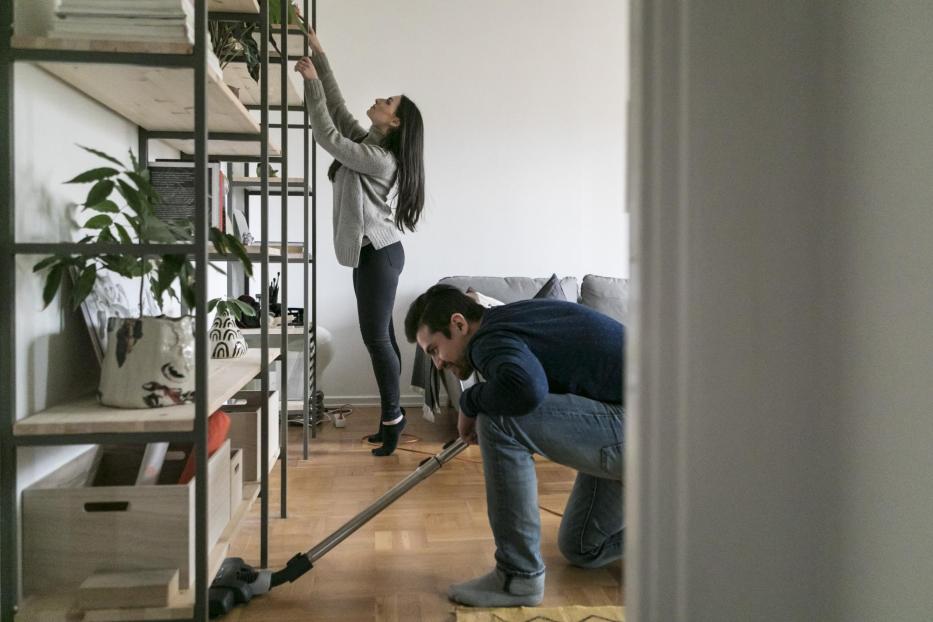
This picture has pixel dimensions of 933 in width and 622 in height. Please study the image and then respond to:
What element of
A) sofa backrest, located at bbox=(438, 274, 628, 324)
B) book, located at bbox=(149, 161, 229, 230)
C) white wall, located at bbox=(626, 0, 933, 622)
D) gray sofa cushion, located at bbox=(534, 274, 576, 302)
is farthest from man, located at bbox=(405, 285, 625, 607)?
sofa backrest, located at bbox=(438, 274, 628, 324)

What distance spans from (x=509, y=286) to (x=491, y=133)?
3.34 ft

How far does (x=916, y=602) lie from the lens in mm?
444

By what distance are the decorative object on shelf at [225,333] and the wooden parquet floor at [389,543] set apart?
0.44 m

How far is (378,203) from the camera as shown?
2.79 m

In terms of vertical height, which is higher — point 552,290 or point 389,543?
point 552,290

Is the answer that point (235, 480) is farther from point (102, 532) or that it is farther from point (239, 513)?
point (102, 532)

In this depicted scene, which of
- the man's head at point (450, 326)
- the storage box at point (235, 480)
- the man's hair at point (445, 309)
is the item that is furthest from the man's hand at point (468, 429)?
the storage box at point (235, 480)

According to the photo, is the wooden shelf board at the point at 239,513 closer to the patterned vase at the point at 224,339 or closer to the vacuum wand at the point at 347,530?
the vacuum wand at the point at 347,530

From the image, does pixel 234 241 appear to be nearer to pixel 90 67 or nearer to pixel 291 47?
pixel 90 67

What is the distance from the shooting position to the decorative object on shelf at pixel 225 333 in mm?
1876

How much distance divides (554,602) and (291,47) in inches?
86.0

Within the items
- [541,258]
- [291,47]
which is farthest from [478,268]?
[291,47]

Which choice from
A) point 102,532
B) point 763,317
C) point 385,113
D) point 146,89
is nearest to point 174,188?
point 146,89

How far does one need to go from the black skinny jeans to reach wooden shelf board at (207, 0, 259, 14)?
1142 mm
